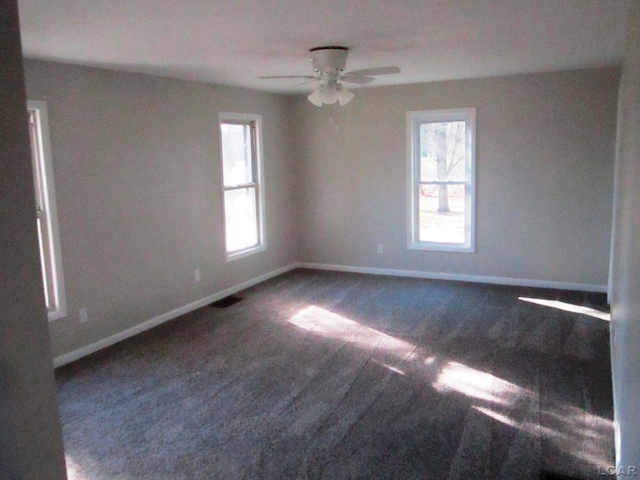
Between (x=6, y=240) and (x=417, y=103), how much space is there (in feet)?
18.9

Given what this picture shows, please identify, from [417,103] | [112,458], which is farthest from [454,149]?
[112,458]

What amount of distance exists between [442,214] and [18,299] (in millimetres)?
5853

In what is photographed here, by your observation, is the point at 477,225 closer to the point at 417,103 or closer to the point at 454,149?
the point at 454,149

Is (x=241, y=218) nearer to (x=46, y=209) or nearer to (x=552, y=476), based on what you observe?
(x=46, y=209)

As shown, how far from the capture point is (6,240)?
1.34 m

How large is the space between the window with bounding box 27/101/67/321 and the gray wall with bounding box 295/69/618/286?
3732mm

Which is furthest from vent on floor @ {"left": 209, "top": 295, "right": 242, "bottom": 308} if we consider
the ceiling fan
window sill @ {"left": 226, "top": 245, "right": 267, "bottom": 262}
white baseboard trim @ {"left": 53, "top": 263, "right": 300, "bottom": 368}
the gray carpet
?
the ceiling fan

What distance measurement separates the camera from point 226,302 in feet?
19.6

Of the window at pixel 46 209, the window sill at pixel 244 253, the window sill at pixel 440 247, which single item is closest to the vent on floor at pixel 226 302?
the window sill at pixel 244 253

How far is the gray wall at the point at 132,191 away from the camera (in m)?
4.34

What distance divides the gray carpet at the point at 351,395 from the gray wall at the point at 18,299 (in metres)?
1.56

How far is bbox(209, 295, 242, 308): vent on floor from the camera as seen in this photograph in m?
5.87

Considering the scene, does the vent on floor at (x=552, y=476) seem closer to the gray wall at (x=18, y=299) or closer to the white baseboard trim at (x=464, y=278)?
the gray wall at (x=18, y=299)

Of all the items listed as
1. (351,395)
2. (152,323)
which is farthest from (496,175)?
(152,323)
